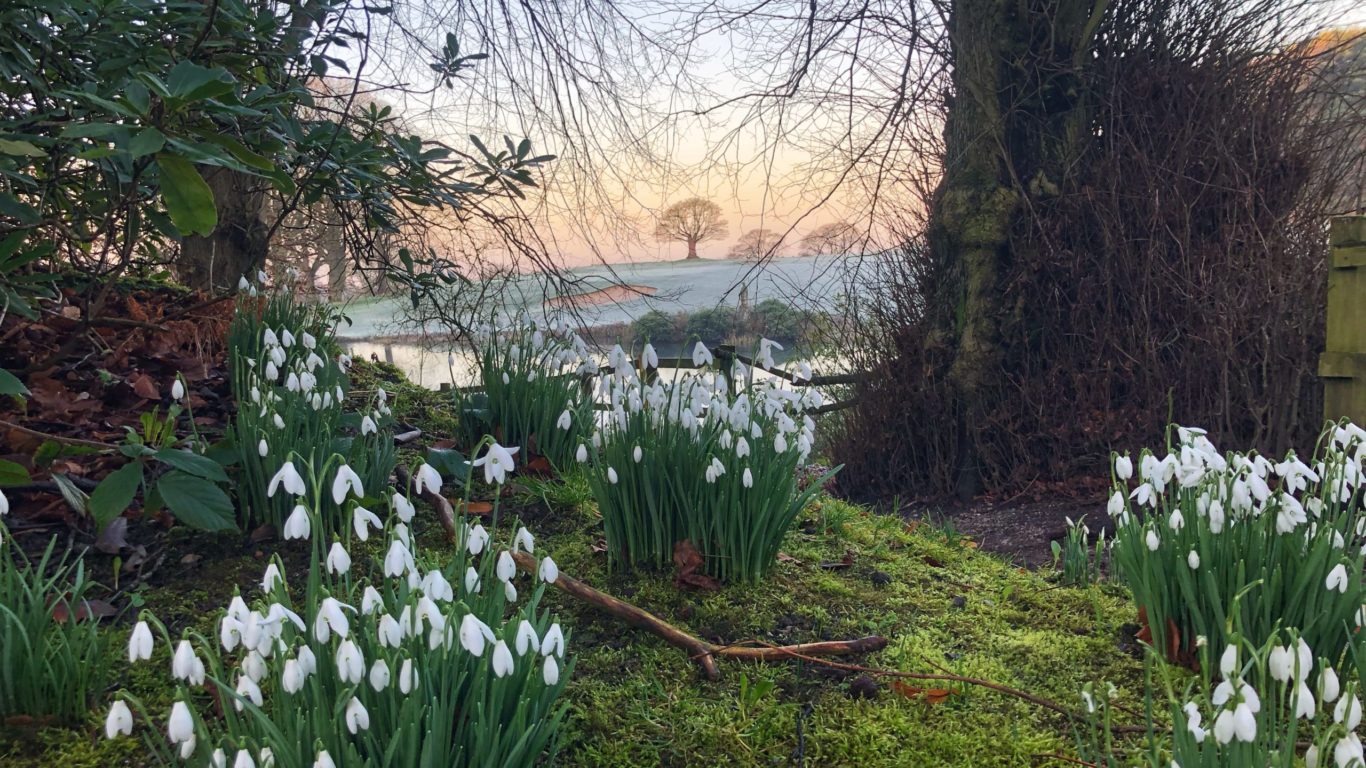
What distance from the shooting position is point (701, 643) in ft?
7.39

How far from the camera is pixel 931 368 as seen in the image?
577 cm

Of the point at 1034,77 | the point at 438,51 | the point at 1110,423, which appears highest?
the point at 1034,77

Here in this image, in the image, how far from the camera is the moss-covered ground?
74.8 inches

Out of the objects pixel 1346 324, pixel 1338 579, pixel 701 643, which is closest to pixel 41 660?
pixel 701 643

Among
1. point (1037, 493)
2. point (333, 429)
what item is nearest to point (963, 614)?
point (333, 429)

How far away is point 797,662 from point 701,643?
0.83 feet

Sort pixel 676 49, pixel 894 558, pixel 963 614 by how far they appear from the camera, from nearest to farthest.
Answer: pixel 963 614
pixel 894 558
pixel 676 49

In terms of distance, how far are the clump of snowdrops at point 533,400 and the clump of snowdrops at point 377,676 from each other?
75.0 inches

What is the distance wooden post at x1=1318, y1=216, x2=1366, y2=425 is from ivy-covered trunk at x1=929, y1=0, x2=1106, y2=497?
4.79 ft

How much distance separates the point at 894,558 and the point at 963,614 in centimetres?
57

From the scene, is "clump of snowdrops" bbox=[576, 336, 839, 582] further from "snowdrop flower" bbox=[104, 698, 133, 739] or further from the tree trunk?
the tree trunk

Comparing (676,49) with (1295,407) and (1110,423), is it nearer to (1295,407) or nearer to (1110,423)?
(1110,423)

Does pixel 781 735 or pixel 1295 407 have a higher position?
pixel 1295 407

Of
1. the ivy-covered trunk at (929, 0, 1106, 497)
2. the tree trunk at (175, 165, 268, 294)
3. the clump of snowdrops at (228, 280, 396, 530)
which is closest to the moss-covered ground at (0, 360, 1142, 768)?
the clump of snowdrops at (228, 280, 396, 530)
